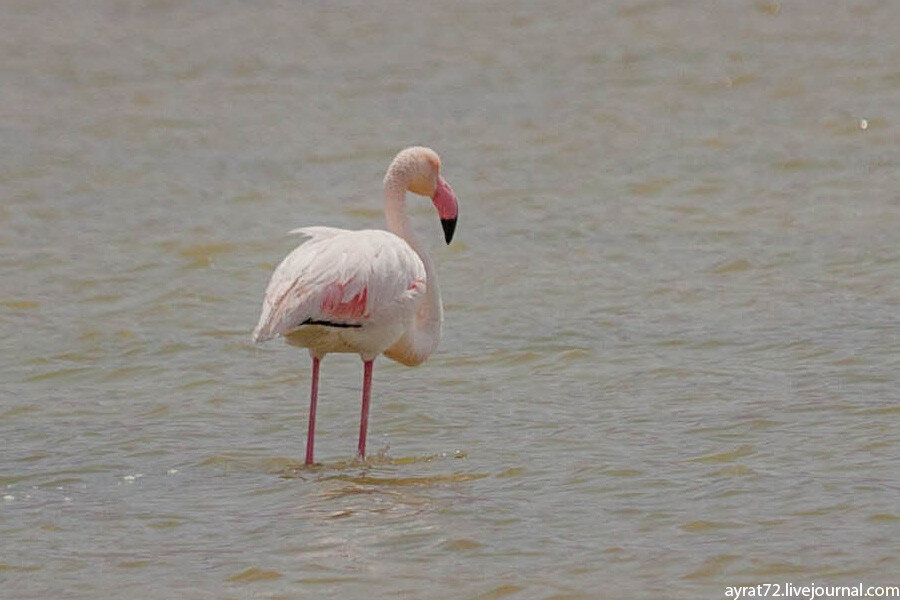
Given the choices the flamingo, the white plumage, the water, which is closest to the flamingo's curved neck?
the flamingo

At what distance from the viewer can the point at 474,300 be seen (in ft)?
→ 35.0

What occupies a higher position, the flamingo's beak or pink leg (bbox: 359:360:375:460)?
the flamingo's beak

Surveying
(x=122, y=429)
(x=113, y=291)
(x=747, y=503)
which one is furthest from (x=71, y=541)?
(x=113, y=291)

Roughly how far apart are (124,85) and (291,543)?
36.4 feet

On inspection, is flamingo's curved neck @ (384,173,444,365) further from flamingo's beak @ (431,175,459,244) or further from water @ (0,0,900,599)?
water @ (0,0,900,599)

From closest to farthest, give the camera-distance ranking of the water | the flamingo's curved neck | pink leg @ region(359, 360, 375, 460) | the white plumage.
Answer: the water
the white plumage
pink leg @ region(359, 360, 375, 460)
the flamingo's curved neck

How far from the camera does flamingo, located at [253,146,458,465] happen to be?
7.30m

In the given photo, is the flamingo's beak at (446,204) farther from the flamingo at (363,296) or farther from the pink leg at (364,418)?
the pink leg at (364,418)

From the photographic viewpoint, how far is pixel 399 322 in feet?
24.8

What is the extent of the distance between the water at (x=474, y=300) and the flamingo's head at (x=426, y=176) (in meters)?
0.97

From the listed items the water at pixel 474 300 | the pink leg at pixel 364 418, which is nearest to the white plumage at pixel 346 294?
the pink leg at pixel 364 418

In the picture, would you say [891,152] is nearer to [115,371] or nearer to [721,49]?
[721,49]

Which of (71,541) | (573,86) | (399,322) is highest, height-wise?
(573,86)

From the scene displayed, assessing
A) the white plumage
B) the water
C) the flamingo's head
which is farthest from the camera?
the flamingo's head
